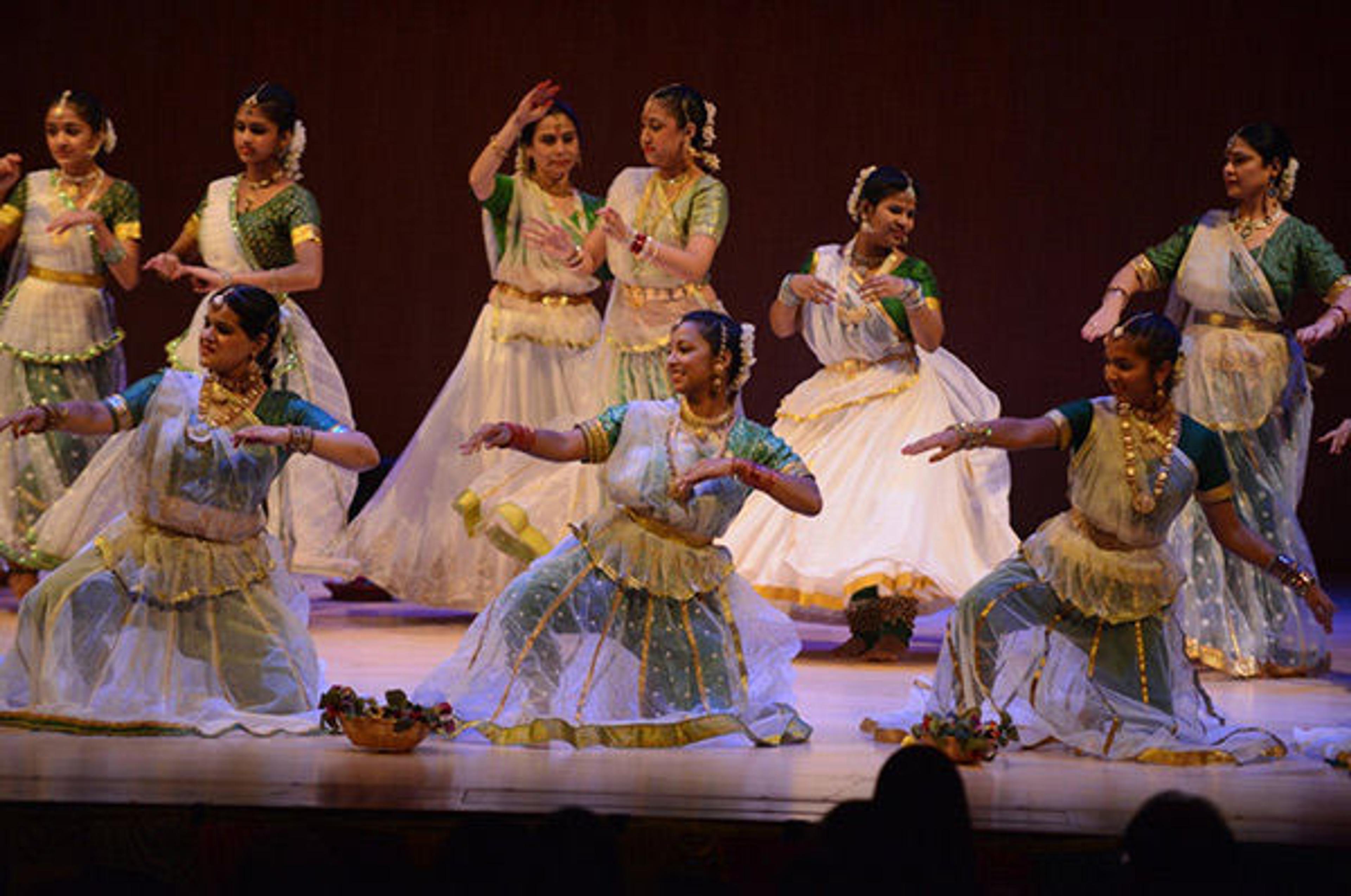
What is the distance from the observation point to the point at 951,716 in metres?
4.26

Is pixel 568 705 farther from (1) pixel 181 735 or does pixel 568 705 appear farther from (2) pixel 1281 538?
(2) pixel 1281 538

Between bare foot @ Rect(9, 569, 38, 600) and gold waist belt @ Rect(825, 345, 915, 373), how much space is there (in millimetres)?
2438

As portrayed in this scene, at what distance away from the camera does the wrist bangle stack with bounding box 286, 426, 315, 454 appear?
14.1 ft

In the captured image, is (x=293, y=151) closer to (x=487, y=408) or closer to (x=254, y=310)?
(x=487, y=408)

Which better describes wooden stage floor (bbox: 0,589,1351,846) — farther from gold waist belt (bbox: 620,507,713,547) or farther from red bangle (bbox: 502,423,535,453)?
red bangle (bbox: 502,423,535,453)

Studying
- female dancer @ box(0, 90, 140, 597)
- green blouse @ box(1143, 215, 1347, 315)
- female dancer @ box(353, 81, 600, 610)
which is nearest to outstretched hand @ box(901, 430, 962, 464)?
green blouse @ box(1143, 215, 1347, 315)

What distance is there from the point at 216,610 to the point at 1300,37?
5.14 metres

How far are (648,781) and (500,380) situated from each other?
275 centimetres

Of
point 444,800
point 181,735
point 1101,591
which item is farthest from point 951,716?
point 181,735

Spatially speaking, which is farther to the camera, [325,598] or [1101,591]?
[325,598]

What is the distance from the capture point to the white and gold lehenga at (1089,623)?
4.40 m

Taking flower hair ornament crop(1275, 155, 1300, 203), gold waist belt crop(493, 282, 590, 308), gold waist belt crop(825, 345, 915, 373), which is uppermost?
flower hair ornament crop(1275, 155, 1300, 203)

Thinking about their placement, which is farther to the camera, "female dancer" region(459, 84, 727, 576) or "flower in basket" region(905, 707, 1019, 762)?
"female dancer" region(459, 84, 727, 576)

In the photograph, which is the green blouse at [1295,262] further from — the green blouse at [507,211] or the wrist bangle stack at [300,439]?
the wrist bangle stack at [300,439]
